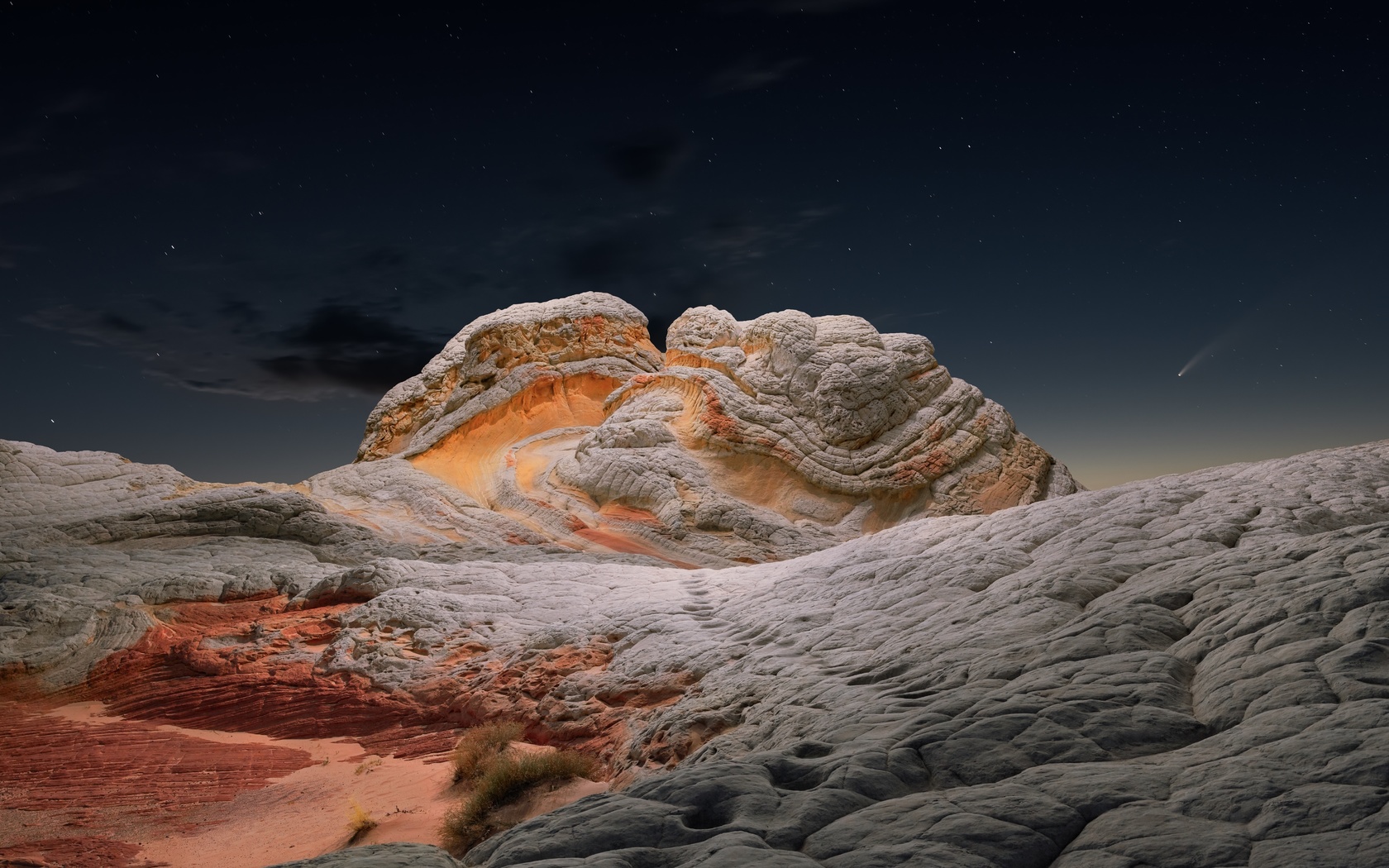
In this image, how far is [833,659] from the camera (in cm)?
962

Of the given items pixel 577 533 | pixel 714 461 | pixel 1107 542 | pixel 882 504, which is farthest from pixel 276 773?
pixel 882 504

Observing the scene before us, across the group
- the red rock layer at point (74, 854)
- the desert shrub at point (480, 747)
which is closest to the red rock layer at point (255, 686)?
the desert shrub at point (480, 747)

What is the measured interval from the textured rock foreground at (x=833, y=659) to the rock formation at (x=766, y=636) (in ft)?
0.13

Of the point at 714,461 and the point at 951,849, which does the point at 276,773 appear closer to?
the point at 951,849

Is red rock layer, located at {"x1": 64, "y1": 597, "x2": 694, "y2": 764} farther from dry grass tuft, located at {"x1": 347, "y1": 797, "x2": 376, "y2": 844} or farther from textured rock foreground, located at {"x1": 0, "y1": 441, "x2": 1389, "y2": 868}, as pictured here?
dry grass tuft, located at {"x1": 347, "y1": 797, "x2": 376, "y2": 844}

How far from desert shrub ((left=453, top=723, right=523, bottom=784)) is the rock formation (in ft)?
1.81

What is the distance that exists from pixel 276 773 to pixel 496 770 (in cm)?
359

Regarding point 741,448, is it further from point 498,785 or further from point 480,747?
point 498,785

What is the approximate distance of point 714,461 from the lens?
1042 inches

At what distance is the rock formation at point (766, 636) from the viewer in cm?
459

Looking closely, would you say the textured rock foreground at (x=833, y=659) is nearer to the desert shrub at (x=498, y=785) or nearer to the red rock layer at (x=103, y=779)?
the desert shrub at (x=498, y=785)

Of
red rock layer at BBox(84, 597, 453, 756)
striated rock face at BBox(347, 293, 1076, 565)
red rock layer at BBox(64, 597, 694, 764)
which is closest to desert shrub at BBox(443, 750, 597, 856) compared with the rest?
red rock layer at BBox(64, 597, 694, 764)

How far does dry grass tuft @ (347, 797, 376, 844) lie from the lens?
27.5ft

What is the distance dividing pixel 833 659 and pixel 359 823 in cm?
525
